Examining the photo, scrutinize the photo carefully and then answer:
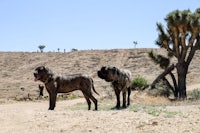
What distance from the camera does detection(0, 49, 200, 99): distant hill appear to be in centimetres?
4206

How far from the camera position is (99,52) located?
2132 inches

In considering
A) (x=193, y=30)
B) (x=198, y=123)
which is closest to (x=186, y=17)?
(x=193, y=30)

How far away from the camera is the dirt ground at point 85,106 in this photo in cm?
904

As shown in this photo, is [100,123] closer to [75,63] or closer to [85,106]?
[85,106]

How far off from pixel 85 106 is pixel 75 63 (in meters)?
32.1

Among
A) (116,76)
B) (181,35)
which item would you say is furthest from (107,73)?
(181,35)

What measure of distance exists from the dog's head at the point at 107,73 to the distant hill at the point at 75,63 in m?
22.4

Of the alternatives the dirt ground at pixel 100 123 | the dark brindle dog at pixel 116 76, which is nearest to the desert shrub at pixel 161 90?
the dark brindle dog at pixel 116 76

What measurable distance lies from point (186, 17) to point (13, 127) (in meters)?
16.7

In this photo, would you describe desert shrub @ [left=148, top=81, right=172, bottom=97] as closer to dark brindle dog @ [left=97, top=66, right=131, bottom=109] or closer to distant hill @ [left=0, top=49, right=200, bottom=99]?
dark brindle dog @ [left=97, top=66, right=131, bottom=109]

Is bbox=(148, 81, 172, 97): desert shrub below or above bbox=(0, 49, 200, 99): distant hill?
below

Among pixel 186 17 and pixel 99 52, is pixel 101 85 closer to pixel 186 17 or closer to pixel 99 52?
pixel 186 17

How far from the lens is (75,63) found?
49875 mm

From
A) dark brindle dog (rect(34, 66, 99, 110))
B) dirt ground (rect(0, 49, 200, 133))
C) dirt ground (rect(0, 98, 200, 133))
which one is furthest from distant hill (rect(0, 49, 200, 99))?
dirt ground (rect(0, 98, 200, 133))
